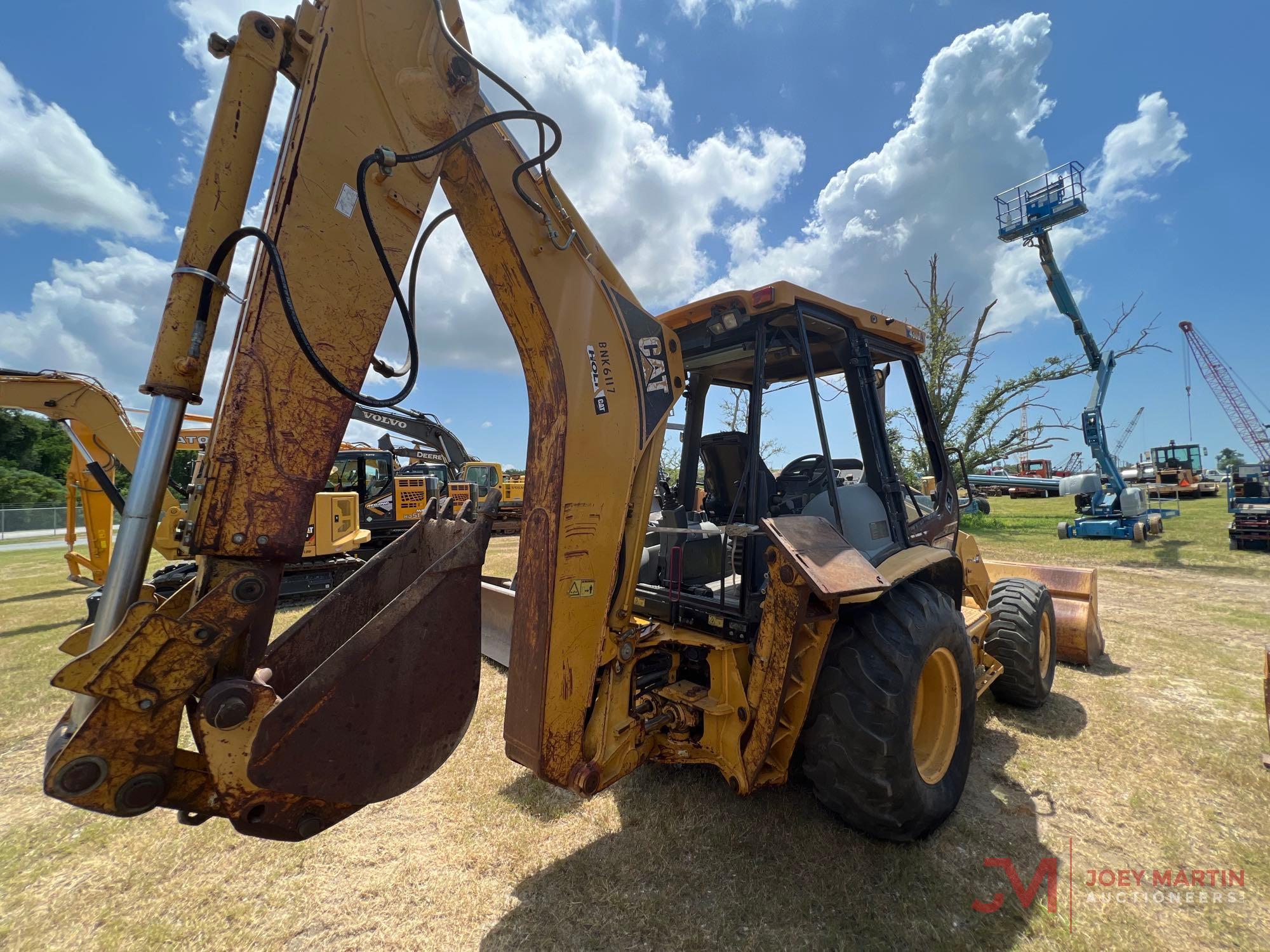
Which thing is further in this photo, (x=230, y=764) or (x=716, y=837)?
(x=716, y=837)

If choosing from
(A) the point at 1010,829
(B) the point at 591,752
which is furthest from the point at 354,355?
(A) the point at 1010,829

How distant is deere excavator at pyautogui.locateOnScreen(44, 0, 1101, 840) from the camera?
1554 millimetres

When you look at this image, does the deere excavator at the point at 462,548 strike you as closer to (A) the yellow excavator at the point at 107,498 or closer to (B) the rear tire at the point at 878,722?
(B) the rear tire at the point at 878,722

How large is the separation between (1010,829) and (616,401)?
2.92 metres

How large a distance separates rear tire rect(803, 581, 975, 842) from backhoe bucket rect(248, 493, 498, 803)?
5.07ft

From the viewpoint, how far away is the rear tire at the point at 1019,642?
4.23m

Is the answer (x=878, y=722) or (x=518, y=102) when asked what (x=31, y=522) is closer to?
(x=518, y=102)

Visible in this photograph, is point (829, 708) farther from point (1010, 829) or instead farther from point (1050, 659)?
point (1050, 659)

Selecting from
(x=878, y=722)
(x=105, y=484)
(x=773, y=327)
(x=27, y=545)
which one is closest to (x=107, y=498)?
(x=105, y=484)

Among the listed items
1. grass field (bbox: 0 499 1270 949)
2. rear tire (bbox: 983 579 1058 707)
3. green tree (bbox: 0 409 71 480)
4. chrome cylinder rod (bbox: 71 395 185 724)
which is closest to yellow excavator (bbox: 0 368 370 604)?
grass field (bbox: 0 499 1270 949)

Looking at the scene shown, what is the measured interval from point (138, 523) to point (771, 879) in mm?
2694

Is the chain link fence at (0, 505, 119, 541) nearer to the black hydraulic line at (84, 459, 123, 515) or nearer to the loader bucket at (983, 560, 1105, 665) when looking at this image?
the black hydraulic line at (84, 459, 123, 515)

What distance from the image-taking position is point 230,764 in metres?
1.52

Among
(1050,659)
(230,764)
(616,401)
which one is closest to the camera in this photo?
(230,764)
